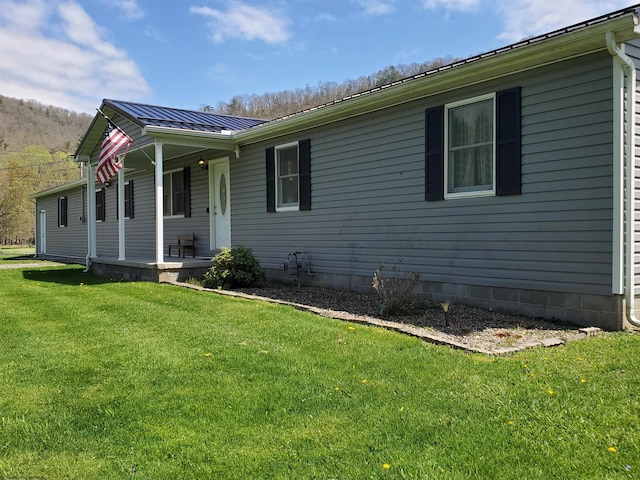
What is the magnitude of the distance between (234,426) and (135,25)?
44.3ft

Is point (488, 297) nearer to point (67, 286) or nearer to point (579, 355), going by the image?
point (579, 355)

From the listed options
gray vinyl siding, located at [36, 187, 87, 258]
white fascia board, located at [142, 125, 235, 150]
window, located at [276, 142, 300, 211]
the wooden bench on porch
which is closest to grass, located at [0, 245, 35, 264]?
gray vinyl siding, located at [36, 187, 87, 258]

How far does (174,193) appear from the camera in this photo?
504 inches

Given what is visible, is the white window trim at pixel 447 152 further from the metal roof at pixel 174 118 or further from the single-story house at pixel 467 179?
the metal roof at pixel 174 118

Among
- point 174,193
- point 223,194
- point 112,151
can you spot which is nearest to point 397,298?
point 223,194

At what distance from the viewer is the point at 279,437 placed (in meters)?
2.69

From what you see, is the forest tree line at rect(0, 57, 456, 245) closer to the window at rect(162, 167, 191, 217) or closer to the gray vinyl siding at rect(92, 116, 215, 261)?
the gray vinyl siding at rect(92, 116, 215, 261)

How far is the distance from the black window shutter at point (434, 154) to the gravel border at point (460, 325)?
4.96 ft

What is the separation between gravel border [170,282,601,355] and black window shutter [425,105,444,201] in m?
1.51

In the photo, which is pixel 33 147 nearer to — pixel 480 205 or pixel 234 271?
pixel 234 271

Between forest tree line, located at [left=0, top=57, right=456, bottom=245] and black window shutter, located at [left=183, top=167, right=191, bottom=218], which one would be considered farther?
forest tree line, located at [left=0, top=57, right=456, bottom=245]

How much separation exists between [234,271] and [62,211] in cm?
1473

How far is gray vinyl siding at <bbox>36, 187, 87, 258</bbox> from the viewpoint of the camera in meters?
18.3

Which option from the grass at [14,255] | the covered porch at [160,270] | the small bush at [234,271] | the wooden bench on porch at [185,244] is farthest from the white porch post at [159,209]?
the grass at [14,255]
